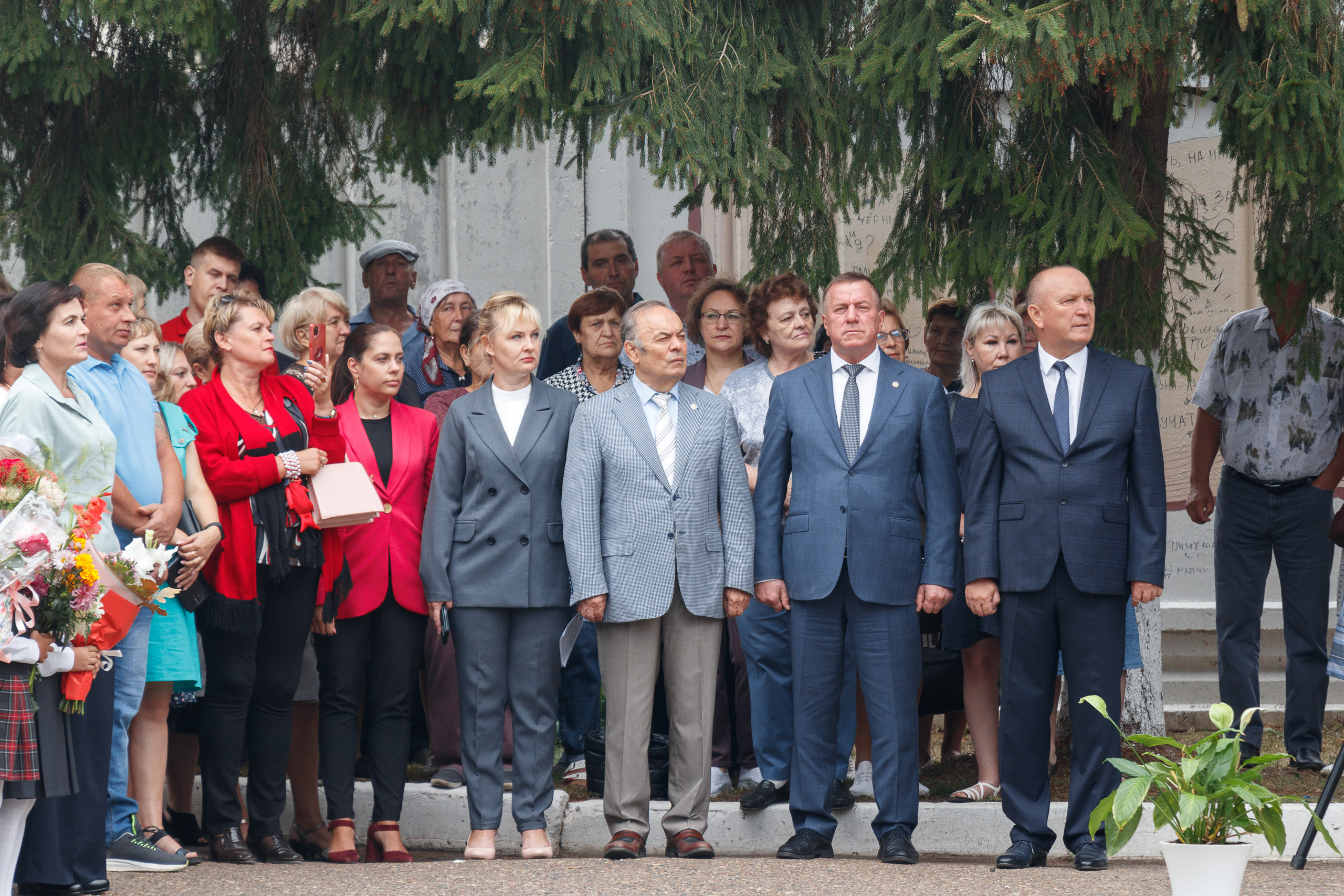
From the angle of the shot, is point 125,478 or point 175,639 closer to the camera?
point 125,478

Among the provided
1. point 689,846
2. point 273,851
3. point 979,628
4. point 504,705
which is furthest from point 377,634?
point 979,628

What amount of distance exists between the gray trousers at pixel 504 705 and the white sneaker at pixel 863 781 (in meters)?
1.43

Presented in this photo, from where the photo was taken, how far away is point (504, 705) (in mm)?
5465

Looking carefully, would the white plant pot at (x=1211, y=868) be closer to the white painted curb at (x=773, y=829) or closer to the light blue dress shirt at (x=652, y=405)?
the white painted curb at (x=773, y=829)

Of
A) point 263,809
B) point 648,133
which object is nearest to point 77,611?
point 263,809

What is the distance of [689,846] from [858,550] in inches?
49.6

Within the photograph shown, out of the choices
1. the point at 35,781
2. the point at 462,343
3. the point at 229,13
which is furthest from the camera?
the point at 462,343

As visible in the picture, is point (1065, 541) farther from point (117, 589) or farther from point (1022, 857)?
point (117, 589)

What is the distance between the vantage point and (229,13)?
5828 mm

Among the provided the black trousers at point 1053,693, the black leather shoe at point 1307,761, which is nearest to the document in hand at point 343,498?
the black trousers at point 1053,693

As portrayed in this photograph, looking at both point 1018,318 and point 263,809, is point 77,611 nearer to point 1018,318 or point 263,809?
point 263,809

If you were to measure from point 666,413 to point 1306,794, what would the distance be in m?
3.24

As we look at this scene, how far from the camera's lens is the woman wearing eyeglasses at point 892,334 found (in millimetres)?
6738

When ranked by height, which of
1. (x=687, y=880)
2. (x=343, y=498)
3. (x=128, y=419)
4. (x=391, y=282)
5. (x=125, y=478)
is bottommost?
(x=687, y=880)
